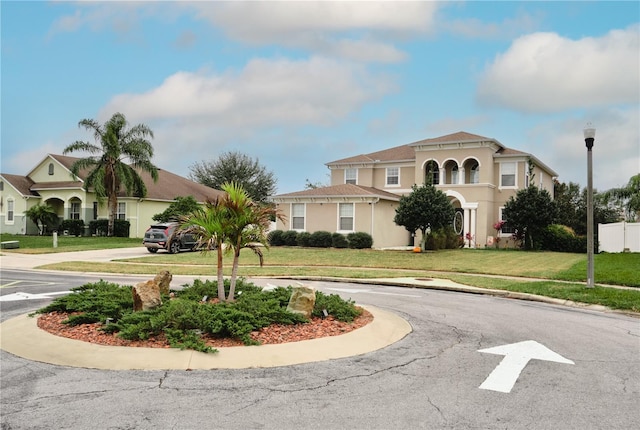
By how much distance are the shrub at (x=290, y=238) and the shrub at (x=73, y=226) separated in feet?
65.2

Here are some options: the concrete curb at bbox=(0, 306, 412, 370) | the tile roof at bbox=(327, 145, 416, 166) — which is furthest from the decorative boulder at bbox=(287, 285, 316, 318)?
the tile roof at bbox=(327, 145, 416, 166)

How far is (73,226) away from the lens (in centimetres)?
4462

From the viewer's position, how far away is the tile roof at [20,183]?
46.3m

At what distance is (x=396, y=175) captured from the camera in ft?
134

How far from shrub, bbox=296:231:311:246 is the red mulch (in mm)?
25537

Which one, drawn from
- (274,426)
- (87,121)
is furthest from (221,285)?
(87,121)

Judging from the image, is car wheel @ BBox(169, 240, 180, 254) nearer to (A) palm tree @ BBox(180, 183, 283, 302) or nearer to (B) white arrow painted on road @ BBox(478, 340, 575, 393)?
(A) palm tree @ BBox(180, 183, 283, 302)

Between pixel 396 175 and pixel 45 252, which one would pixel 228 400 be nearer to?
pixel 45 252

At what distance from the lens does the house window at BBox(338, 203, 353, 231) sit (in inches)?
1375

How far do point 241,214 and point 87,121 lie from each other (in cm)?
3829

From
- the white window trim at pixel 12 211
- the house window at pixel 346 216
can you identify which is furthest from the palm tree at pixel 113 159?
the house window at pixel 346 216

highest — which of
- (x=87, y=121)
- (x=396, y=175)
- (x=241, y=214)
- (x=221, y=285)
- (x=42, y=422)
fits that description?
(x=87, y=121)

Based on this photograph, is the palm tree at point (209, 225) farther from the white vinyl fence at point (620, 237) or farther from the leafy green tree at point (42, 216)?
the leafy green tree at point (42, 216)

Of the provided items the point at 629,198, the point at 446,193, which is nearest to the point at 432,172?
the point at 446,193
